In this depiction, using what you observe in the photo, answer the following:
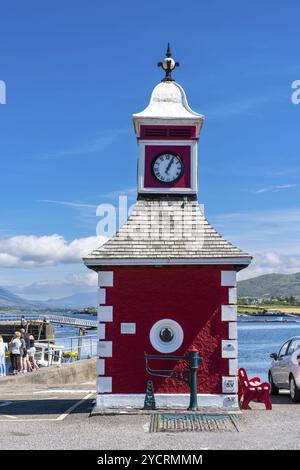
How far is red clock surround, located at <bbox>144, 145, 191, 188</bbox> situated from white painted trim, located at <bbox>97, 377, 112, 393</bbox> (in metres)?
4.65

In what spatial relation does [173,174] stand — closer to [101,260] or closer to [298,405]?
[101,260]

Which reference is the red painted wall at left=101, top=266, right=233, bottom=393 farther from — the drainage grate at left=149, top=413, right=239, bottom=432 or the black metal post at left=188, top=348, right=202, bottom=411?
the drainage grate at left=149, top=413, right=239, bottom=432

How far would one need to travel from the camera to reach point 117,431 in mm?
11117

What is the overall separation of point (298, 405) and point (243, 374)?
139 centimetres

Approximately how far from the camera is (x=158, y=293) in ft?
45.4

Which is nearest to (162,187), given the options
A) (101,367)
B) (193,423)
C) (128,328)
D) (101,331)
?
(128,328)

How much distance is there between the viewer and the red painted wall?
1355 cm

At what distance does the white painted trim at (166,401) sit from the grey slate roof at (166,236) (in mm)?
2808

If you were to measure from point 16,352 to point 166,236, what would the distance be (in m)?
9.92

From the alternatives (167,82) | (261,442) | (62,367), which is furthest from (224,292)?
(62,367)

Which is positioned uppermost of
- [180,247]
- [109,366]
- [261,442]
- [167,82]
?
[167,82]

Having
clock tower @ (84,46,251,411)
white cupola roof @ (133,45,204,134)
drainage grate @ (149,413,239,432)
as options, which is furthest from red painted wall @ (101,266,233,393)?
white cupola roof @ (133,45,204,134)

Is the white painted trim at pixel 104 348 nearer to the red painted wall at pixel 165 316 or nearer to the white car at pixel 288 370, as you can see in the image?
the red painted wall at pixel 165 316

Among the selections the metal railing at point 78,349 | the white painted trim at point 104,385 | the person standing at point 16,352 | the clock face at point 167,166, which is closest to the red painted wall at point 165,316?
the white painted trim at point 104,385
